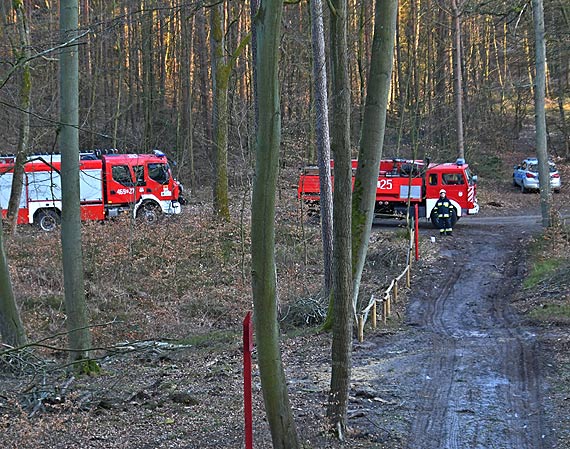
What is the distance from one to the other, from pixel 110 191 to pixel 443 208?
12.3 metres

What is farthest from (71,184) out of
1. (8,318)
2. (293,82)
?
(293,82)

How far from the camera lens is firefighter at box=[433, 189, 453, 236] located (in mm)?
26578

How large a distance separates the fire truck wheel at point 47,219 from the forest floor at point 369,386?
1108 centimetres

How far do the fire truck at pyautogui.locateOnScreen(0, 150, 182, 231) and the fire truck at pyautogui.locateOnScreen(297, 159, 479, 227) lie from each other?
5509 mm

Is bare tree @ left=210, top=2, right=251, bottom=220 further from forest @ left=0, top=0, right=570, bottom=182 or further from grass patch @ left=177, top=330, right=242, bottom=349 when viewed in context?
grass patch @ left=177, top=330, right=242, bottom=349

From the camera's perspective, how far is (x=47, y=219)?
1110 inches

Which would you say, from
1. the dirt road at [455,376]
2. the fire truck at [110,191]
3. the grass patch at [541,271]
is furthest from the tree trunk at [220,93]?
the grass patch at [541,271]

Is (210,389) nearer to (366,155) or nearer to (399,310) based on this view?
(366,155)

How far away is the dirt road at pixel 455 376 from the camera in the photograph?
28.8 feet

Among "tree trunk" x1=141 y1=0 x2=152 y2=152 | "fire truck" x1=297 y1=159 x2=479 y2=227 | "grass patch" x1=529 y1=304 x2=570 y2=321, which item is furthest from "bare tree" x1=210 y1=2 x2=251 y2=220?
"grass patch" x1=529 y1=304 x2=570 y2=321

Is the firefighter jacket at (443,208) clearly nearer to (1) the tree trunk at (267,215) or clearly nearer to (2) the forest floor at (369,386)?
(2) the forest floor at (369,386)

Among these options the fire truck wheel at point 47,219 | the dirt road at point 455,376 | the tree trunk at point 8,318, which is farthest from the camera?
the fire truck wheel at point 47,219

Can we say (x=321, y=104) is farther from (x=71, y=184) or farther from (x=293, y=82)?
(x=293, y=82)

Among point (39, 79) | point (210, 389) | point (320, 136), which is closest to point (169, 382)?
point (210, 389)
